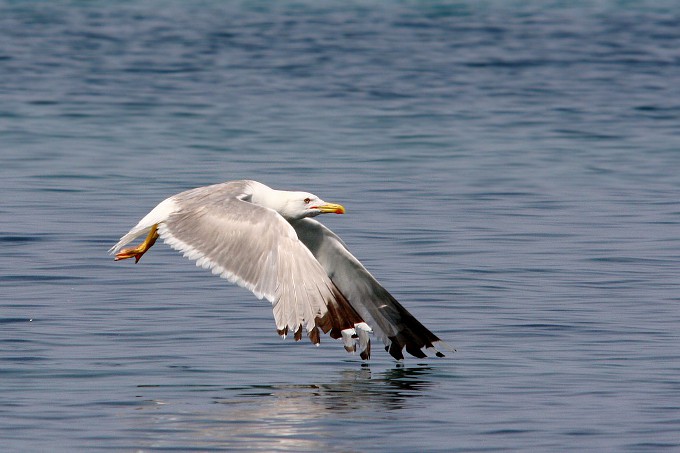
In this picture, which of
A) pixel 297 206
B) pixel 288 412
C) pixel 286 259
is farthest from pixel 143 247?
pixel 288 412

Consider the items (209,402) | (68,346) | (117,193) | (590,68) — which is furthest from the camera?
(590,68)

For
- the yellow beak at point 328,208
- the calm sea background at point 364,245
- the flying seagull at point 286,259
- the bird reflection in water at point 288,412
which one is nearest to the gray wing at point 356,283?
the flying seagull at point 286,259

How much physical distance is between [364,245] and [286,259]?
4729mm

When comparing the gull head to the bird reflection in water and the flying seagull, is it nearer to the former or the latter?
the flying seagull

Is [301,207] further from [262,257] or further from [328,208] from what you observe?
[262,257]

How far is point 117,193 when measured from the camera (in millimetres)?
17672

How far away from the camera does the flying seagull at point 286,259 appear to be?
10.3m

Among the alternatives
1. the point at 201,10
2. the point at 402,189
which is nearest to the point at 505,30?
the point at 201,10

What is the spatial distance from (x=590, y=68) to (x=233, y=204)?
2354 cm

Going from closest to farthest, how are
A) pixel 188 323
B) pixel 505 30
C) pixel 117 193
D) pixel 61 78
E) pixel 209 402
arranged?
pixel 209 402
pixel 188 323
pixel 117 193
pixel 61 78
pixel 505 30

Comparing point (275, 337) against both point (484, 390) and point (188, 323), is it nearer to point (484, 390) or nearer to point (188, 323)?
point (188, 323)

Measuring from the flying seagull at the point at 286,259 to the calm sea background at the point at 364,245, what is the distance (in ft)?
1.15

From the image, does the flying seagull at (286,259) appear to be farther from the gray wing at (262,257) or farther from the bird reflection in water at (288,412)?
the bird reflection in water at (288,412)

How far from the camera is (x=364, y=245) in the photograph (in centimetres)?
1502
